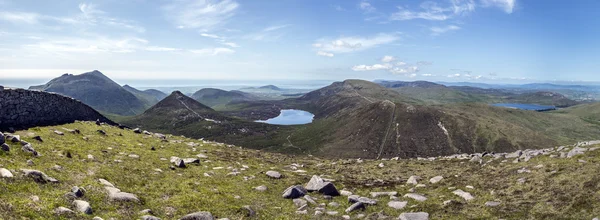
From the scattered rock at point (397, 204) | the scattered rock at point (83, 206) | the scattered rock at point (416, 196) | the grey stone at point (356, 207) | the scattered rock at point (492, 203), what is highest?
the scattered rock at point (83, 206)

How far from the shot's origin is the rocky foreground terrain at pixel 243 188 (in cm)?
1427

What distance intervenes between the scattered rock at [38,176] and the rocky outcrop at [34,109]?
14.9 meters

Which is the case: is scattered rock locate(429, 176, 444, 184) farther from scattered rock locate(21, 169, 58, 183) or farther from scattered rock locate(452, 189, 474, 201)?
scattered rock locate(21, 169, 58, 183)

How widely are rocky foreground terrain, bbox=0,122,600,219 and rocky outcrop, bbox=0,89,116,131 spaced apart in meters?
2.37

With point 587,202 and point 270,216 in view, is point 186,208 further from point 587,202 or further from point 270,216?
point 587,202

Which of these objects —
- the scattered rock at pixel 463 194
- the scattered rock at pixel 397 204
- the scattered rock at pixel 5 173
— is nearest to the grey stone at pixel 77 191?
the scattered rock at pixel 5 173

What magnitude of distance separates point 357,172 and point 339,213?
13.8 metres

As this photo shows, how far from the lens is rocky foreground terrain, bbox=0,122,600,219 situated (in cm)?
1427

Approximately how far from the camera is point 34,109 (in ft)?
101

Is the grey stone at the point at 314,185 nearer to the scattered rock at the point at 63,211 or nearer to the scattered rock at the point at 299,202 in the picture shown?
the scattered rock at the point at 299,202

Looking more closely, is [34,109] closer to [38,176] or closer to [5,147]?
[5,147]

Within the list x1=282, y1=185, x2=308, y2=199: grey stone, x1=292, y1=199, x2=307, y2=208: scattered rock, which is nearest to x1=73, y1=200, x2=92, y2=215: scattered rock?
x1=292, y1=199, x2=307, y2=208: scattered rock

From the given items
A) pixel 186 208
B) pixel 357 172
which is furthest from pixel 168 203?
pixel 357 172

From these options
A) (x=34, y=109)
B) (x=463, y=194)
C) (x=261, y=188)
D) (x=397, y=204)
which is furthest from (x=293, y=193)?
(x=34, y=109)
